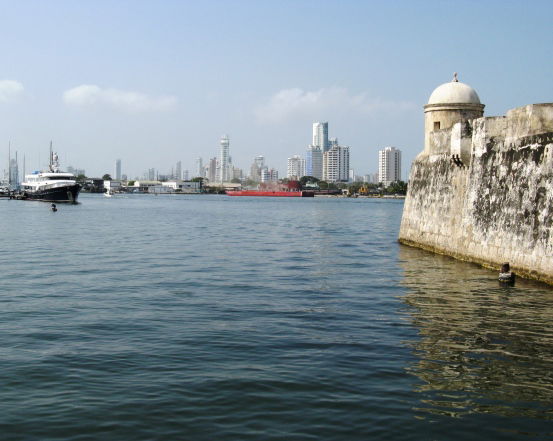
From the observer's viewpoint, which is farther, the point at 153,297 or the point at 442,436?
the point at 153,297

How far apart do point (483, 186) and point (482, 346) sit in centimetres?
1073

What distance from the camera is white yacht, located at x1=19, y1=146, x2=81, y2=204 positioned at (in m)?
87.6

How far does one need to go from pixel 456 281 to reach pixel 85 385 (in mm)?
12128

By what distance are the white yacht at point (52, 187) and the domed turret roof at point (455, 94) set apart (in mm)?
69920

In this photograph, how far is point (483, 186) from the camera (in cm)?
2036

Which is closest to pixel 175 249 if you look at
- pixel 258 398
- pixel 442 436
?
pixel 258 398

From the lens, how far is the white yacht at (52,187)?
87562 mm

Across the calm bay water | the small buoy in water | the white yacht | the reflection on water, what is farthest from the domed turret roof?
the white yacht

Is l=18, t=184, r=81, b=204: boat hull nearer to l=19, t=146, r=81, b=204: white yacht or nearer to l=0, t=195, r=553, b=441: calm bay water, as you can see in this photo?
l=19, t=146, r=81, b=204: white yacht

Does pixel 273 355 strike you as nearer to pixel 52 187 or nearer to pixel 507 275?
pixel 507 275

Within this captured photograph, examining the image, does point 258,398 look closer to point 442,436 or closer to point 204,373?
point 204,373

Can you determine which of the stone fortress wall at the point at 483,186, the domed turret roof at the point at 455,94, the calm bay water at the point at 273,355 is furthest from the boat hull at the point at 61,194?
the calm bay water at the point at 273,355

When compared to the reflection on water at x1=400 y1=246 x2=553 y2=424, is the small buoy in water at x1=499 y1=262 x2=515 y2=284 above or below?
above

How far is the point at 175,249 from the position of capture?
27656 mm
